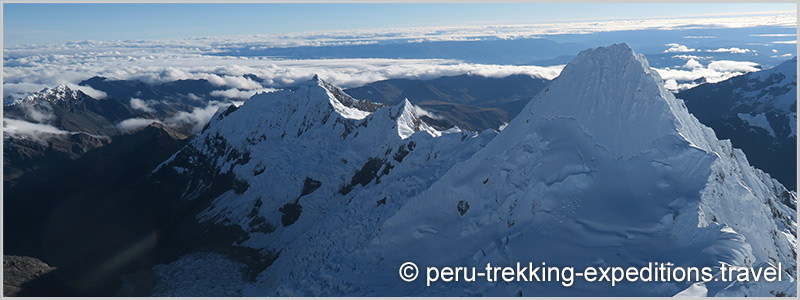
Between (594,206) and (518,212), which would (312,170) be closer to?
(518,212)

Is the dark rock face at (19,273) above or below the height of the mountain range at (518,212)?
below

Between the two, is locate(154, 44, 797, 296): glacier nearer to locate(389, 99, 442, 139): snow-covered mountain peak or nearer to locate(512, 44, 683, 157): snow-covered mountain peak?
locate(512, 44, 683, 157): snow-covered mountain peak

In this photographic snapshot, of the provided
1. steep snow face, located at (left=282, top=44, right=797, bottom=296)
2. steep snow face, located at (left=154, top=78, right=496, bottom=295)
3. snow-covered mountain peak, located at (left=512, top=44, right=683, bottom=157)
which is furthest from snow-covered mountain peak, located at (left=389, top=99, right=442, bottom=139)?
snow-covered mountain peak, located at (left=512, top=44, right=683, bottom=157)

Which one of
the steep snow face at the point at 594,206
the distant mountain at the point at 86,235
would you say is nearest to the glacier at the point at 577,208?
the steep snow face at the point at 594,206

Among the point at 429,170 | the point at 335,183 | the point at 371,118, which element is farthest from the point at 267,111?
the point at 429,170

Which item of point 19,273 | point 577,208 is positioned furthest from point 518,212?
point 19,273

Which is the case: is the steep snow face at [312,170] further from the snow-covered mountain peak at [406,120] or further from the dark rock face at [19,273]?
the dark rock face at [19,273]
